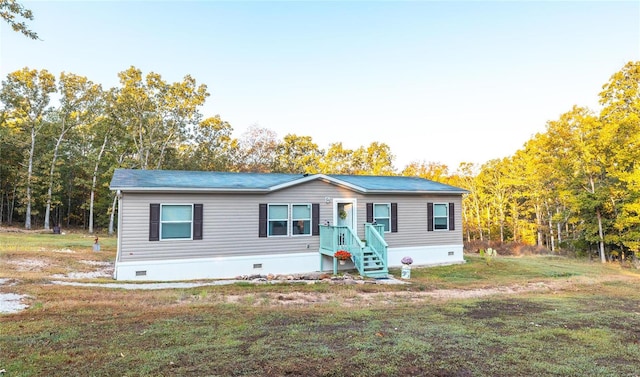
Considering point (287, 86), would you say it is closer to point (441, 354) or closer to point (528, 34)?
point (528, 34)

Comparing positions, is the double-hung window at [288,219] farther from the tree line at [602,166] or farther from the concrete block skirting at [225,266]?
the tree line at [602,166]

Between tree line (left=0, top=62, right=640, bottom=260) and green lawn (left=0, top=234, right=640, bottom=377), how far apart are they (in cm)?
1318

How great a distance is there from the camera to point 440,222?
15.7 m

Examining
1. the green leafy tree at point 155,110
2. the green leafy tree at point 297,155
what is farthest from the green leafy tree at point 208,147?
the green leafy tree at point 297,155

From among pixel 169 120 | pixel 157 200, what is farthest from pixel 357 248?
pixel 169 120

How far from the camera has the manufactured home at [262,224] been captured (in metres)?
10.9

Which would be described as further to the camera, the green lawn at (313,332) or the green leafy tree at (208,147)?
the green leafy tree at (208,147)

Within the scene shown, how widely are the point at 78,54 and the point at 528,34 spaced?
18.7 m

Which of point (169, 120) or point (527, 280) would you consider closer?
point (527, 280)

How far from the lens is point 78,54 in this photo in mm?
14375

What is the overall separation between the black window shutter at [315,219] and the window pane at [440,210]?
217 inches

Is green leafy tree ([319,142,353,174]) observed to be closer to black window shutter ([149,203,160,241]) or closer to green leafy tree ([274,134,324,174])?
green leafy tree ([274,134,324,174])

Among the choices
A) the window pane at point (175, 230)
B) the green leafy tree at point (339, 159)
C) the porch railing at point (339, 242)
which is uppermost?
the green leafy tree at point (339, 159)

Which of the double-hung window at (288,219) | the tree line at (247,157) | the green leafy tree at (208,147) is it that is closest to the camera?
the double-hung window at (288,219)
